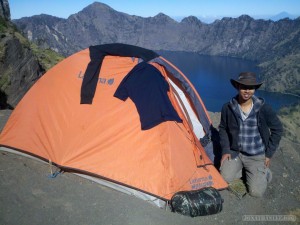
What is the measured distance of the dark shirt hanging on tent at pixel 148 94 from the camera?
21.1 feet

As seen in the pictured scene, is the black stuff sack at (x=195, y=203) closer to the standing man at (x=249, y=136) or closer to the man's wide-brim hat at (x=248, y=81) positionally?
the standing man at (x=249, y=136)

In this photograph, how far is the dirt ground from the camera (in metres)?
5.57

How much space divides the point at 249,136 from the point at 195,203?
2006mm

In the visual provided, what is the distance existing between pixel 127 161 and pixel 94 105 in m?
1.52

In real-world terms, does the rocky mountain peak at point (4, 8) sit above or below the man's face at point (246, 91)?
above

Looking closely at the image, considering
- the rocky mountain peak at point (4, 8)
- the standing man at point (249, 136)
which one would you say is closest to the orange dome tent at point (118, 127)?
the standing man at point (249, 136)

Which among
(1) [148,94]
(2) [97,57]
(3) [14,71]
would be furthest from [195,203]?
(3) [14,71]

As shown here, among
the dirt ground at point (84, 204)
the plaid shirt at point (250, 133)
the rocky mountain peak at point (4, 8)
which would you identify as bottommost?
the dirt ground at point (84, 204)

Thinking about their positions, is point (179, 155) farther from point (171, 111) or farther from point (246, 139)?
point (246, 139)

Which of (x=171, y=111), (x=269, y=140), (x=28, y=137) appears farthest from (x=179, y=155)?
(x=28, y=137)

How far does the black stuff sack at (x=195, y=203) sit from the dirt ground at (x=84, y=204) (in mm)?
108

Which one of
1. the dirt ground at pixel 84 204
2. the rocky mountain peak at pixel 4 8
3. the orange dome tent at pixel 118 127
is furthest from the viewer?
the rocky mountain peak at pixel 4 8

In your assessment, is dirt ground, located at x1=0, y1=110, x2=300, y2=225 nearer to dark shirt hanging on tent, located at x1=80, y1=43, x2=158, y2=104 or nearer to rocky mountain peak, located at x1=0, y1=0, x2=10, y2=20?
dark shirt hanging on tent, located at x1=80, y1=43, x2=158, y2=104

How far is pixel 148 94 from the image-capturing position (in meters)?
6.62
